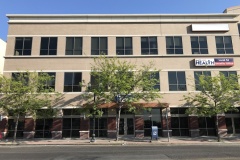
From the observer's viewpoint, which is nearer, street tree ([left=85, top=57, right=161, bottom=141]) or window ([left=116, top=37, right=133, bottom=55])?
street tree ([left=85, top=57, right=161, bottom=141])

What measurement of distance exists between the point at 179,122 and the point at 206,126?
133 inches

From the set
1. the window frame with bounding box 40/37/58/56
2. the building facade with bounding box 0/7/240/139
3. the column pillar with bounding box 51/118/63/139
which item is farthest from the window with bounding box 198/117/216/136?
the window frame with bounding box 40/37/58/56

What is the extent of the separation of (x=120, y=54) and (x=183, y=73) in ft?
28.2

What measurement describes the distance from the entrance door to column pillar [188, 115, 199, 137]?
23.3ft

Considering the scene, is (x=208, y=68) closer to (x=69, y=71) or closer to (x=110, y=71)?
(x=110, y=71)

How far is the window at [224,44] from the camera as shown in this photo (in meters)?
31.3

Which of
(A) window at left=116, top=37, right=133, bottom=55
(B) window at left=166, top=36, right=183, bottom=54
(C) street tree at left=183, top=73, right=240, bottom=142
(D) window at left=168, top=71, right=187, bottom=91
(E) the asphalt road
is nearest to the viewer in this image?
(E) the asphalt road

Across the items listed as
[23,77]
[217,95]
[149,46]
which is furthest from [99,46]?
[217,95]

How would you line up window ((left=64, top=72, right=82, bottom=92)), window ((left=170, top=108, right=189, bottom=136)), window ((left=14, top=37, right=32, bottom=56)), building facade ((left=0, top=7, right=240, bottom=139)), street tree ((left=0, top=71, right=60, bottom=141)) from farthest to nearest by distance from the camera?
window ((left=14, top=37, right=32, bottom=56))
window ((left=64, top=72, right=82, bottom=92))
window ((left=170, top=108, right=189, bottom=136))
building facade ((left=0, top=7, right=240, bottom=139))
street tree ((left=0, top=71, right=60, bottom=141))

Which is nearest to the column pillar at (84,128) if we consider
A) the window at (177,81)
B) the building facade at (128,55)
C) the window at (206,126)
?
the building facade at (128,55)

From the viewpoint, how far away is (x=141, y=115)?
28719 millimetres

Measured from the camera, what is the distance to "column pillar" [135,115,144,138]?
28.3m

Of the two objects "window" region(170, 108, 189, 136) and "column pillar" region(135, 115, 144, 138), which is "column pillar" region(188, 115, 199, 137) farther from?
"column pillar" region(135, 115, 144, 138)

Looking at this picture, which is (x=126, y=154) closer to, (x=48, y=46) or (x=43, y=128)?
(x=43, y=128)
